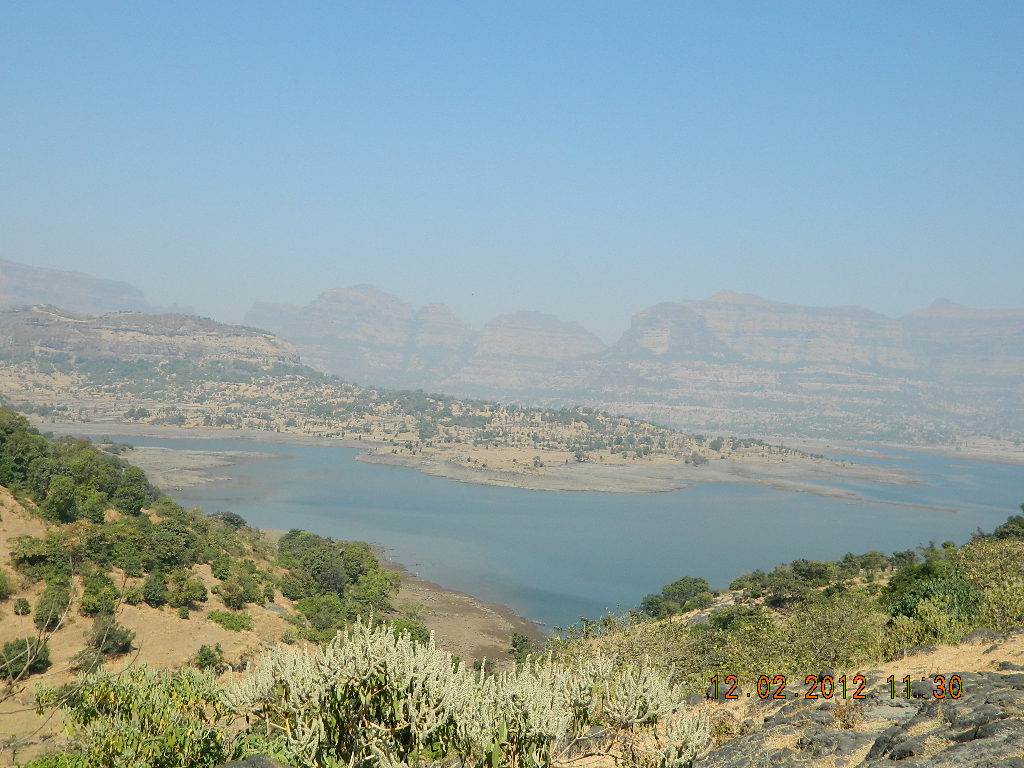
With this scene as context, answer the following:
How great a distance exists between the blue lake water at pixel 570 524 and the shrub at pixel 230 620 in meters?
26.2

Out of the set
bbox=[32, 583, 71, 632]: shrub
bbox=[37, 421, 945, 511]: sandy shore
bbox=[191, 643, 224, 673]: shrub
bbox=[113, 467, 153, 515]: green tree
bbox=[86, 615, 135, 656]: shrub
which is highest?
bbox=[113, 467, 153, 515]: green tree

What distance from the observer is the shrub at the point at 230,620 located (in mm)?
35562

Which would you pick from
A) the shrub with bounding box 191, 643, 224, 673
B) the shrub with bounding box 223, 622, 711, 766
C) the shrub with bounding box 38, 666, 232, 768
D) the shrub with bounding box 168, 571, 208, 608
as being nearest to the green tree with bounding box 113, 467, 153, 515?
the shrub with bounding box 168, 571, 208, 608

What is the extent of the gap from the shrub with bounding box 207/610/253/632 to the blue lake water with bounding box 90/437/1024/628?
85.8ft

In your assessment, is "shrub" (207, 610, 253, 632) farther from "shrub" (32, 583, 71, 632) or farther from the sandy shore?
the sandy shore

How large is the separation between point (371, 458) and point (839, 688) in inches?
5790

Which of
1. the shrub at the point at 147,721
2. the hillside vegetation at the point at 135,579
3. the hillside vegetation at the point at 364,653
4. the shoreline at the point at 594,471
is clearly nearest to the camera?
the hillside vegetation at the point at 364,653

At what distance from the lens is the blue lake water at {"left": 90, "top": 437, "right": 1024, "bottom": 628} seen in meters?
71.0

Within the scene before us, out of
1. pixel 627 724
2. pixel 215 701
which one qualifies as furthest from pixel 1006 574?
pixel 215 701

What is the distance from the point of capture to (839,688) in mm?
18156

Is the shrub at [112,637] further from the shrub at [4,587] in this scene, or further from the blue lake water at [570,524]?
the blue lake water at [570,524]

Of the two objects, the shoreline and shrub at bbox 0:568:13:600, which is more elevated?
shrub at bbox 0:568:13:600

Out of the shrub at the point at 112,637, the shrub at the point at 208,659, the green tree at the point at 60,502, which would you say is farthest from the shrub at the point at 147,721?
the green tree at the point at 60,502

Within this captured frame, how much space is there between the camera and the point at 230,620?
1410 inches
